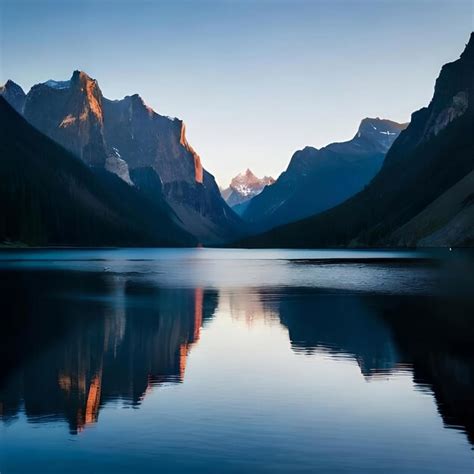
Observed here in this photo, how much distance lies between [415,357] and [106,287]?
58142mm

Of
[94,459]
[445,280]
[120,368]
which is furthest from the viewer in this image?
[445,280]

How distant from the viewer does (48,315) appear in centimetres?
5597

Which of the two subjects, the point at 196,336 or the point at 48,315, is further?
the point at 48,315

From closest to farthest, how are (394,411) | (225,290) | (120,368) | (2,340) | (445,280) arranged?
(394,411) < (120,368) < (2,340) < (225,290) < (445,280)

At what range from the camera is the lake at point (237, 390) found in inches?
797

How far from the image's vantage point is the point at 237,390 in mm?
29156

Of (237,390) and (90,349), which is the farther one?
Answer: (90,349)

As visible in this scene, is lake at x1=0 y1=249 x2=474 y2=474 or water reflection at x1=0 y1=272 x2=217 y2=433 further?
water reflection at x1=0 y1=272 x2=217 y2=433

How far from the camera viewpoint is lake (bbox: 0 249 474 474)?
66.4 feet

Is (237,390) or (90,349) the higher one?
(90,349)

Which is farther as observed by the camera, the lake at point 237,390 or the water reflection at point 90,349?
the water reflection at point 90,349

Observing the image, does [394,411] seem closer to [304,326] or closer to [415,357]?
[415,357]

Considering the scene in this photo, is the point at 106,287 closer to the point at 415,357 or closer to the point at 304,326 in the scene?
the point at 304,326

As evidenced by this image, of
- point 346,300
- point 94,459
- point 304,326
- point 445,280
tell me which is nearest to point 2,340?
point 304,326
